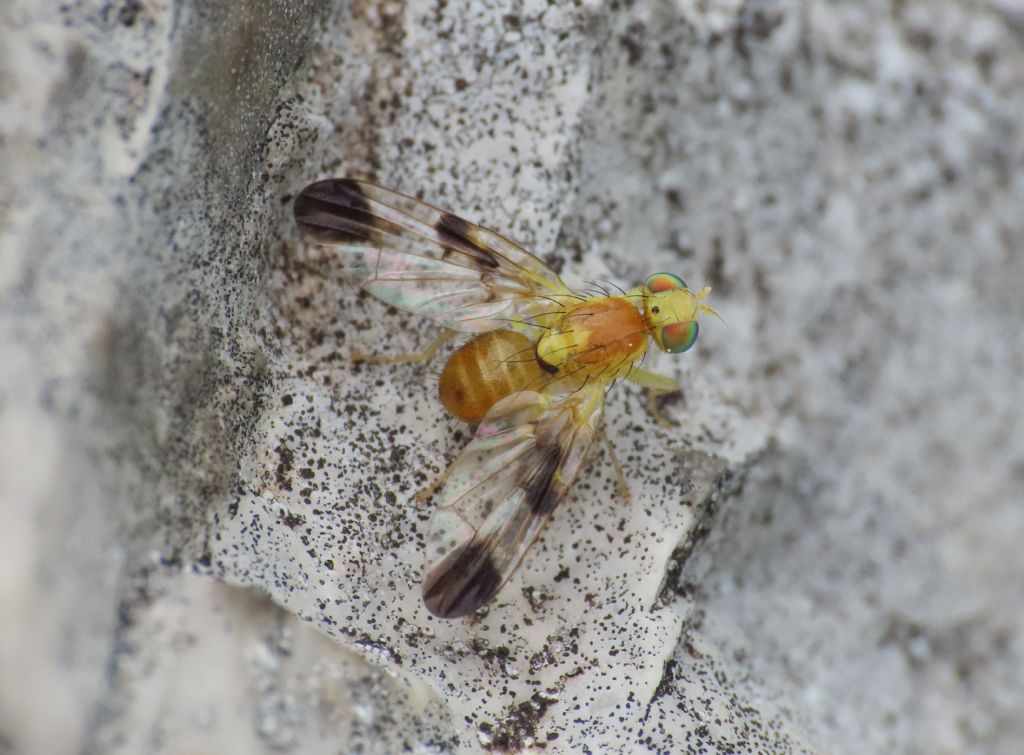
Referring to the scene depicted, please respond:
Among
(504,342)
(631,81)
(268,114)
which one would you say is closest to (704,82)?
(631,81)

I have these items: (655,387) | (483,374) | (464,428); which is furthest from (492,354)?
(655,387)

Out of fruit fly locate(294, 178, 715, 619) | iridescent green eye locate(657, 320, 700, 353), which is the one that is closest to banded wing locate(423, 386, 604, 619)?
fruit fly locate(294, 178, 715, 619)

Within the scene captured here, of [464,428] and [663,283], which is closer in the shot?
[663,283]

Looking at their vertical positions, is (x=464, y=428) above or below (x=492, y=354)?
below

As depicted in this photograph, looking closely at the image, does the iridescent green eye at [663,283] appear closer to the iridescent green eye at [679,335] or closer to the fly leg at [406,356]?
the iridescent green eye at [679,335]

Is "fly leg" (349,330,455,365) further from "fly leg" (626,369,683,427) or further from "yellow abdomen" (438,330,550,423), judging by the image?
"fly leg" (626,369,683,427)

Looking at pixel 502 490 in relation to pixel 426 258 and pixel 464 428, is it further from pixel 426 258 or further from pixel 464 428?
pixel 426 258

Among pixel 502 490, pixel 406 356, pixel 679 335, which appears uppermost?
pixel 679 335

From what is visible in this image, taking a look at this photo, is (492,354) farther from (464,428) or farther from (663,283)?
(663,283)
